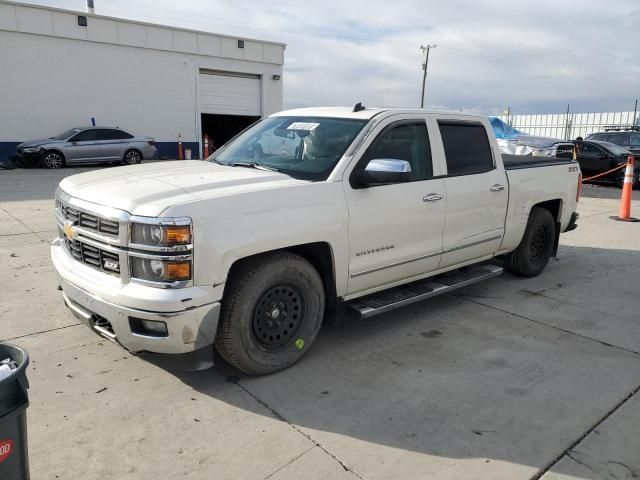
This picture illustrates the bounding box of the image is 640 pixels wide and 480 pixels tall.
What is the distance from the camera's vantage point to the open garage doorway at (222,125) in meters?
26.2

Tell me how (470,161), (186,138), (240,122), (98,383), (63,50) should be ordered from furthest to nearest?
(240,122) → (186,138) → (63,50) → (470,161) → (98,383)

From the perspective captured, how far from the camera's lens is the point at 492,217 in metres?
5.12

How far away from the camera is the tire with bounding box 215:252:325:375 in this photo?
3.33 metres

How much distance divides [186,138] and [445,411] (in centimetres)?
2297

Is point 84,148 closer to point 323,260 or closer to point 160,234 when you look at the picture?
point 323,260

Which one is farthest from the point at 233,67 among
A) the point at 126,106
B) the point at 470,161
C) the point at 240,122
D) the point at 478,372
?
the point at 478,372

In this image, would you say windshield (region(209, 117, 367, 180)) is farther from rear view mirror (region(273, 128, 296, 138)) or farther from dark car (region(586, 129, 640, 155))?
dark car (region(586, 129, 640, 155))

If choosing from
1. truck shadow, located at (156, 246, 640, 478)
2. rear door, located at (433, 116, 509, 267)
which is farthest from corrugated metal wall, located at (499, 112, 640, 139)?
truck shadow, located at (156, 246, 640, 478)

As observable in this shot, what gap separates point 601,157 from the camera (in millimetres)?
16141

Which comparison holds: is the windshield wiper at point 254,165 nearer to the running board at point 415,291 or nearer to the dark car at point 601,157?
the running board at point 415,291

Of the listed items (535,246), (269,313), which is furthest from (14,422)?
(535,246)

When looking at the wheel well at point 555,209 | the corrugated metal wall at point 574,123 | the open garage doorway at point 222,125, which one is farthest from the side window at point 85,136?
the corrugated metal wall at point 574,123

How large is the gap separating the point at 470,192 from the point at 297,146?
168 centimetres

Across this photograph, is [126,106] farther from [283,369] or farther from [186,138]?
[283,369]
